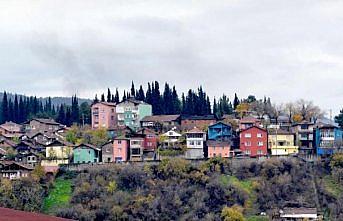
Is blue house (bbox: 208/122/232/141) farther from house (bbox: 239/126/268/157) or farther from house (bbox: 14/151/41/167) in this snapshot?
house (bbox: 14/151/41/167)

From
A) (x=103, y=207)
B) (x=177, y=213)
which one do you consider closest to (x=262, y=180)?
(x=177, y=213)

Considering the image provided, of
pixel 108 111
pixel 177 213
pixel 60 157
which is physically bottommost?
pixel 177 213

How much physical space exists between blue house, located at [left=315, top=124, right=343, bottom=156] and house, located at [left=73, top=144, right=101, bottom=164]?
26.6ft

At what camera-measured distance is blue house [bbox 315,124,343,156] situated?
22.9m

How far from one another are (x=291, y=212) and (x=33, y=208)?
300 inches

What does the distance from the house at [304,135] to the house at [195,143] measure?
3.78 meters

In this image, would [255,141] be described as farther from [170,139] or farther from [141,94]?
[141,94]

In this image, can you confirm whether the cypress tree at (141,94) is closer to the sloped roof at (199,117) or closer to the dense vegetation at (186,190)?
the sloped roof at (199,117)

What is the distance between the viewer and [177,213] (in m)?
18.5

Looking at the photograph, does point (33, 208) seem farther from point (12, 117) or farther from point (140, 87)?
point (12, 117)

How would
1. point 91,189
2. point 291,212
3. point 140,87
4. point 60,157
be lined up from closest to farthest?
point 291,212
point 91,189
point 60,157
point 140,87

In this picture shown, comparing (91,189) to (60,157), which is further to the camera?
(60,157)

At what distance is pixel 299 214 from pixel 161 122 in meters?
11.5

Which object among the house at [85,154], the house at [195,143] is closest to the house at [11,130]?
the house at [85,154]
